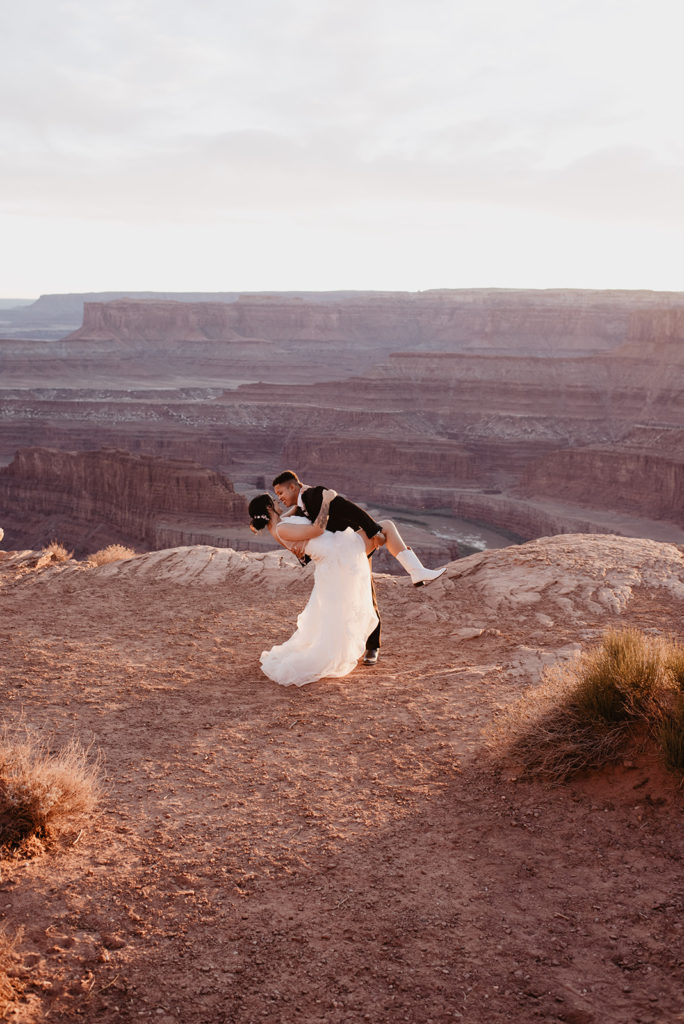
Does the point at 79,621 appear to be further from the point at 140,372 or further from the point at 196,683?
the point at 140,372

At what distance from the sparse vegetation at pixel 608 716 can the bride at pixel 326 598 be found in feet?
6.36

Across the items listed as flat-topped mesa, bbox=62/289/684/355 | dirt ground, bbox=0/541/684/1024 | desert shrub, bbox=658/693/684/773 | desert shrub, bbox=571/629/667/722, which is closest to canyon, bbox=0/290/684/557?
flat-topped mesa, bbox=62/289/684/355

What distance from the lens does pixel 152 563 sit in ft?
38.2

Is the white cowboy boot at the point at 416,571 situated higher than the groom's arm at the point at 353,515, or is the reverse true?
the groom's arm at the point at 353,515

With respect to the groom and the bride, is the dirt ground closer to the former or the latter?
the bride

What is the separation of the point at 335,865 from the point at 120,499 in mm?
41798

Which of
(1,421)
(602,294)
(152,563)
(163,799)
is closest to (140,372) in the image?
(1,421)

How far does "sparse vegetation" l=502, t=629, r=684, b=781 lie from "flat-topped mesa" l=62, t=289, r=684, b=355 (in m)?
119

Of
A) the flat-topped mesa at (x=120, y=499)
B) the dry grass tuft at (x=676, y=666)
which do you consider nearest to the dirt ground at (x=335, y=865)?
the dry grass tuft at (x=676, y=666)

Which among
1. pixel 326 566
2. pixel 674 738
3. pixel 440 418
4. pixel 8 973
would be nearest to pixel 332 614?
pixel 326 566

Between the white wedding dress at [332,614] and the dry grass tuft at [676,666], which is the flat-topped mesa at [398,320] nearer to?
the white wedding dress at [332,614]

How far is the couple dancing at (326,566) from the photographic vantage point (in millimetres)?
6699

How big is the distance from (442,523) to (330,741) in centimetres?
5106

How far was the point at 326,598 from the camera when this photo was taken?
683cm
